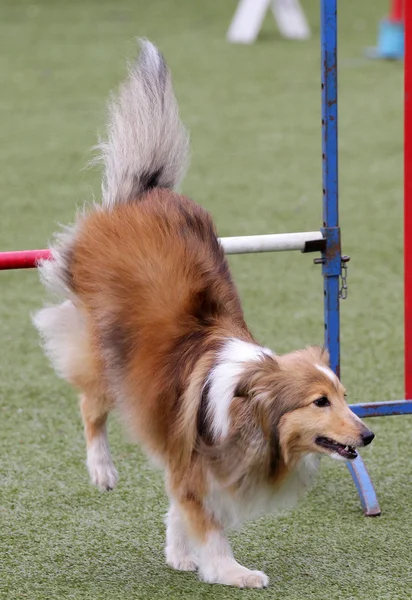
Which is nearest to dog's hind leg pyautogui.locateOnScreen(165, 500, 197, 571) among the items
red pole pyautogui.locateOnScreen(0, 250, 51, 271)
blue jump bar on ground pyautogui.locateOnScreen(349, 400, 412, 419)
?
blue jump bar on ground pyautogui.locateOnScreen(349, 400, 412, 419)

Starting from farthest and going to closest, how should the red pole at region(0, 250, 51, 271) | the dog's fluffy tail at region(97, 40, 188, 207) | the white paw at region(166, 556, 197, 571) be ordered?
the dog's fluffy tail at region(97, 40, 188, 207), the red pole at region(0, 250, 51, 271), the white paw at region(166, 556, 197, 571)

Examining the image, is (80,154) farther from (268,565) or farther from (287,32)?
(268,565)

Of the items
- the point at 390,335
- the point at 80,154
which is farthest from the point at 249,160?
the point at 390,335

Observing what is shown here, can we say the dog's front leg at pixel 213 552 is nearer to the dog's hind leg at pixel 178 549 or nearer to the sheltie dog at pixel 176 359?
the sheltie dog at pixel 176 359

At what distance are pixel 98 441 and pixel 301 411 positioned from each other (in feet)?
3.20

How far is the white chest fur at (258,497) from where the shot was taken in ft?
10.6

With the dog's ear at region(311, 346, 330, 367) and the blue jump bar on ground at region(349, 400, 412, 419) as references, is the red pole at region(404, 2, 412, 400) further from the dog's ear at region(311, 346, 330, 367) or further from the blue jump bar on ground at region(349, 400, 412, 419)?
the dog's ear at region(311, 346, 330, 367)

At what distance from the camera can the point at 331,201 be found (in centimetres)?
388

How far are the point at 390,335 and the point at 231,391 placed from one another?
8.43ft

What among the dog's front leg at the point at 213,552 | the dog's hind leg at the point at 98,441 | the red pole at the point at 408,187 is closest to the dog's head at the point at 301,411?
the dog's front leg at the point at 213,552

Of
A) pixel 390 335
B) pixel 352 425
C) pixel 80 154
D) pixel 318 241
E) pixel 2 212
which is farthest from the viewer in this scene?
pixel 80 154

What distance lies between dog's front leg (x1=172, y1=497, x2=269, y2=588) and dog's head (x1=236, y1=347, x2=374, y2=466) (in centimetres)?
34

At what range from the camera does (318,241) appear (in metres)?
3.89

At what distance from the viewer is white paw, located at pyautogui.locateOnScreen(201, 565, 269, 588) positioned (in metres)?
3.25
